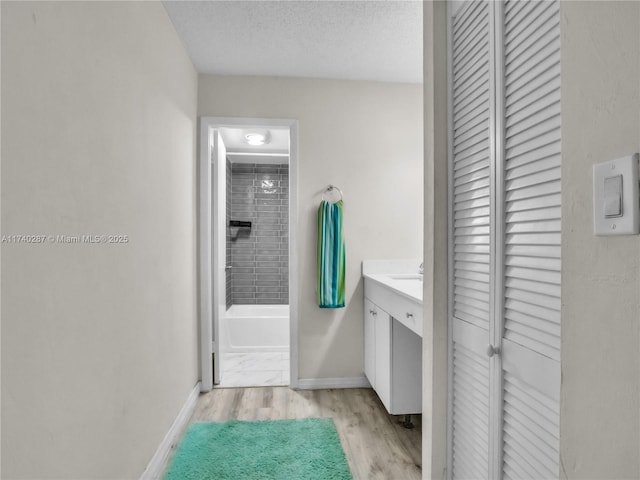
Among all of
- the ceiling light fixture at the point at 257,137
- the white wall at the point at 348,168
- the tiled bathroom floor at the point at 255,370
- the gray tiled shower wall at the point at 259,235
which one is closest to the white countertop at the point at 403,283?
the white wall at the point at 348,168

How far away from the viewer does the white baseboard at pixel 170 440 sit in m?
1.93

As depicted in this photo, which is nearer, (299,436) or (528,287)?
(528,287)

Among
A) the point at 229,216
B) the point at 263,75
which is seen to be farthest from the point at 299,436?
the point at 229,216

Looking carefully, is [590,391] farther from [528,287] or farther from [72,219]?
→ [72,219]

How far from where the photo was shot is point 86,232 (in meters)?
1.33

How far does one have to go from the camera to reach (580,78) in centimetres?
70

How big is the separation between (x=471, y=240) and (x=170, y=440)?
1.93 m

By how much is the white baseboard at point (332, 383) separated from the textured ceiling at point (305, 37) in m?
2.33

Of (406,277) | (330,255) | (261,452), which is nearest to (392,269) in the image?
(406,277)

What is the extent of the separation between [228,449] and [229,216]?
3248mm

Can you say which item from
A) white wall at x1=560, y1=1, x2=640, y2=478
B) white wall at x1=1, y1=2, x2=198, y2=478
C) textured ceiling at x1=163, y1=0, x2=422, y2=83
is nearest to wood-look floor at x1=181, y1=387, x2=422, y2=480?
white wall at x1=1, y1=2, x2=198, y2=478

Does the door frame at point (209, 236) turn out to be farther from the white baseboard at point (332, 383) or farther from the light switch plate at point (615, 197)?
the light switch plate at point (615, 197)

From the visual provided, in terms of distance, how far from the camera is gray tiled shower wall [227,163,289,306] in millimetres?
5195

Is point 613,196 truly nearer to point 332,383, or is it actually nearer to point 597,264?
point 597,264
